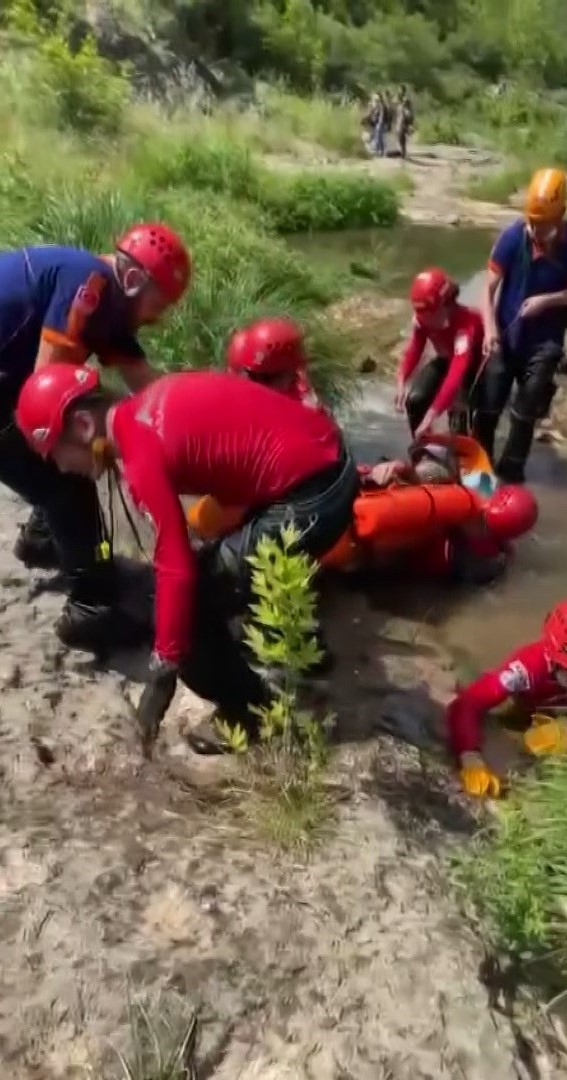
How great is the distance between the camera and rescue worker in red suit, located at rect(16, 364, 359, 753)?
2.93 metres

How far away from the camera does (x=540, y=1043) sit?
2.64 metres

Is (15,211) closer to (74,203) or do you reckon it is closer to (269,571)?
(74,203)

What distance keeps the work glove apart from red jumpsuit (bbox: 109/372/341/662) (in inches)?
1.4

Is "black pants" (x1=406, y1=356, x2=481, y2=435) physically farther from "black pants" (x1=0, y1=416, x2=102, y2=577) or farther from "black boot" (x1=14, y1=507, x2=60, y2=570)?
"black pants" (x1=0, y1=416, x2=102, y2=577)

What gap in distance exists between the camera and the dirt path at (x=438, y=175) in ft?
52.3

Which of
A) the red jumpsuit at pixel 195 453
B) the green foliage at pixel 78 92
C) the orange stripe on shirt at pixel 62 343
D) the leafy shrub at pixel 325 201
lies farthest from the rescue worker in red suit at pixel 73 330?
the green foliage at pixel 78 92

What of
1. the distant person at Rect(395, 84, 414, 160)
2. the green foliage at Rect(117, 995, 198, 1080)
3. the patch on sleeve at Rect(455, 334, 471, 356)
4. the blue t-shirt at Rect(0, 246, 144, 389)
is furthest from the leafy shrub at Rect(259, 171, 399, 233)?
the green foliage at Rect(117, 995, 198, 1080)

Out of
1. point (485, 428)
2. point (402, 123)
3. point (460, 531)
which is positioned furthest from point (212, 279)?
point (402, 123)

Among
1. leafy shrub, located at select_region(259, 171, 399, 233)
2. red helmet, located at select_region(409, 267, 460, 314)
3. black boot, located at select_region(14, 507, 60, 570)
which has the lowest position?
leafy shrub, located at select_region(259, 171, 399, 233)

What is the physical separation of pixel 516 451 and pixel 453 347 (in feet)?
2.57

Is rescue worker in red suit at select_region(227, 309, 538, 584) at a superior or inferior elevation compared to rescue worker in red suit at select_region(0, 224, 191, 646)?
inferior

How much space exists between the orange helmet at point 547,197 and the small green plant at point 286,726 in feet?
9.16

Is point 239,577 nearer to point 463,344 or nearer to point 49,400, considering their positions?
point 49,400

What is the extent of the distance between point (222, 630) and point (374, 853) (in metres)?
0.74
